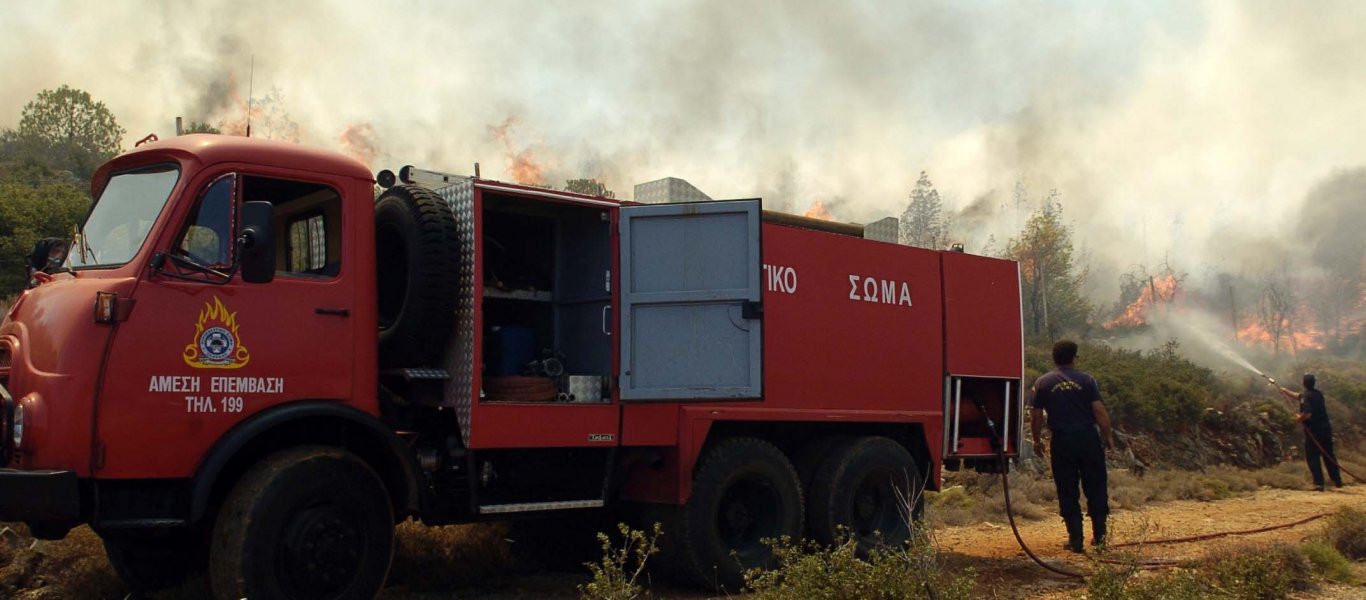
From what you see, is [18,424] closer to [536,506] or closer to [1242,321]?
[536,506]

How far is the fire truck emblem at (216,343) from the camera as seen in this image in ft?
20.0

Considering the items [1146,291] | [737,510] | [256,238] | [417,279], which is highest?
[1146,291]

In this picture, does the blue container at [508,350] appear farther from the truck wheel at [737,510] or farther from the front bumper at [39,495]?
the front bumper at [39,495]

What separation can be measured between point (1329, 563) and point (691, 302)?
551 cm

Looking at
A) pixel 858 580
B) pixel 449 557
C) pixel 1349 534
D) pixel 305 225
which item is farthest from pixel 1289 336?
pixel 305 225

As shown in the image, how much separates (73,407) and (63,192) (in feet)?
123

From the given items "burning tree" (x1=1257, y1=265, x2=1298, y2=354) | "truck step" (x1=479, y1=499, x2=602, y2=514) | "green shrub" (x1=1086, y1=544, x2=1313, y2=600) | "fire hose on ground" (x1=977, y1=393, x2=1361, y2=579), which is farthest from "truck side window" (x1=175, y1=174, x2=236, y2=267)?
"burning tree" (x1=1257, y1=265, x2=1298, y2=354)

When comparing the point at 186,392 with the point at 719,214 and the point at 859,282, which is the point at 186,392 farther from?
the point at 859,282

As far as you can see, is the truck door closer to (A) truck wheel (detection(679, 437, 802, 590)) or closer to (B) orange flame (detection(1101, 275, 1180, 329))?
(A) truck wheel (detection(679, 437, 802, 590))

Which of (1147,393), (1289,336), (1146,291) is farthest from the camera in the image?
(1146,291)

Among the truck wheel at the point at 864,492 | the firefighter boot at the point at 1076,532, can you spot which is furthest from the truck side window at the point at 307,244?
the firefighter boot at the point at 1076,532

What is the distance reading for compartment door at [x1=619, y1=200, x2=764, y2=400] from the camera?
7957mm

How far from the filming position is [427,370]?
285 inches

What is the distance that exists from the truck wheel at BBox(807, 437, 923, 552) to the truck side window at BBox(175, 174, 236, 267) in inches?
204
